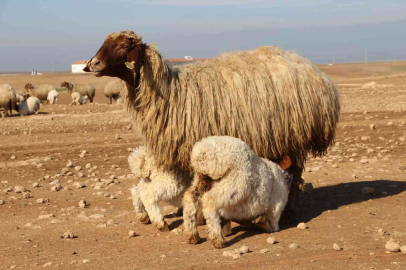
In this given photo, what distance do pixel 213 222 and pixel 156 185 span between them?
1044 millimetres

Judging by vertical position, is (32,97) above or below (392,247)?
above

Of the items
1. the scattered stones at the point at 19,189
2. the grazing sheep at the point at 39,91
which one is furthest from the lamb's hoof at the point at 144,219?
the grazing sheep at the point at 39,91

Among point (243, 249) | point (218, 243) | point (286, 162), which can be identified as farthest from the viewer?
point (286, 162)

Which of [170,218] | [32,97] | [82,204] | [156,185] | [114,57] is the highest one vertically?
[114,57]

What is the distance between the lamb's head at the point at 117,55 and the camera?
20.3 feet

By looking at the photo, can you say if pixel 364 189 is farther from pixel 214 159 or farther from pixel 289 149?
pixel 214 159

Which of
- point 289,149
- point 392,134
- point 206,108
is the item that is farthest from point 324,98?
point 392,134

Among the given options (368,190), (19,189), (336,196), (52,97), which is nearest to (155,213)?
(336,196)

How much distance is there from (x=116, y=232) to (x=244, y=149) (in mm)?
1889

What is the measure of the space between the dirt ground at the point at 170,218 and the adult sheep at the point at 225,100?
2.92 ft

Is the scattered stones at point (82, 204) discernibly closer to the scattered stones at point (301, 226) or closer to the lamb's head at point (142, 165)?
the lamb's head at point (142, 165)

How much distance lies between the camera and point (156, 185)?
6.39m

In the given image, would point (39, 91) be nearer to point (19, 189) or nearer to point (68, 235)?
point (19, 189)

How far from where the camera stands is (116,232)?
653 cm
